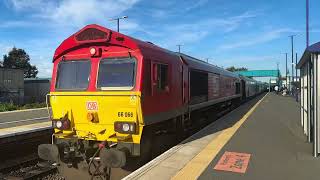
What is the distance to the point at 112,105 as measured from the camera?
8289 mm

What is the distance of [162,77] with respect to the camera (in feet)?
30.6

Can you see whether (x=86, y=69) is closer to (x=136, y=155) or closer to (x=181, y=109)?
(x=136, y=155)

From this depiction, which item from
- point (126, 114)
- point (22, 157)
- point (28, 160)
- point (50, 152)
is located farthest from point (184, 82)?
point (22, 157)

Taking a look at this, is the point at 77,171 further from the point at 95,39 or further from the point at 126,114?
the point at 95,39

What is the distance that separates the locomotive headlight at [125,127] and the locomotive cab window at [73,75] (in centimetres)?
125

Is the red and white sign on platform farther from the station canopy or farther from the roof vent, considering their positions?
the station canopy

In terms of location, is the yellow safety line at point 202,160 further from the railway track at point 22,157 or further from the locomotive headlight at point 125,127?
the railway track at point 22,157

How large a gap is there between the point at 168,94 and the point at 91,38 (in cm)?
235

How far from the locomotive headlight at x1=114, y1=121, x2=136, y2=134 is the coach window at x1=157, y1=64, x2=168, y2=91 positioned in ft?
4.51

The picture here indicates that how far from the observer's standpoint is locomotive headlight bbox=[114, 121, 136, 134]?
798 cm

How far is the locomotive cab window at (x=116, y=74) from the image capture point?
8266mm

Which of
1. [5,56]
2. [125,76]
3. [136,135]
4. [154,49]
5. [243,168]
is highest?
[5,56]

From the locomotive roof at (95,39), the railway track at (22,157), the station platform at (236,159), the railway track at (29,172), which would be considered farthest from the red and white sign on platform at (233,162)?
the railway track at (22,157)

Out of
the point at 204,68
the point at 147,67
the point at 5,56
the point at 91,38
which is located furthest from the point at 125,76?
the point at 5,56
